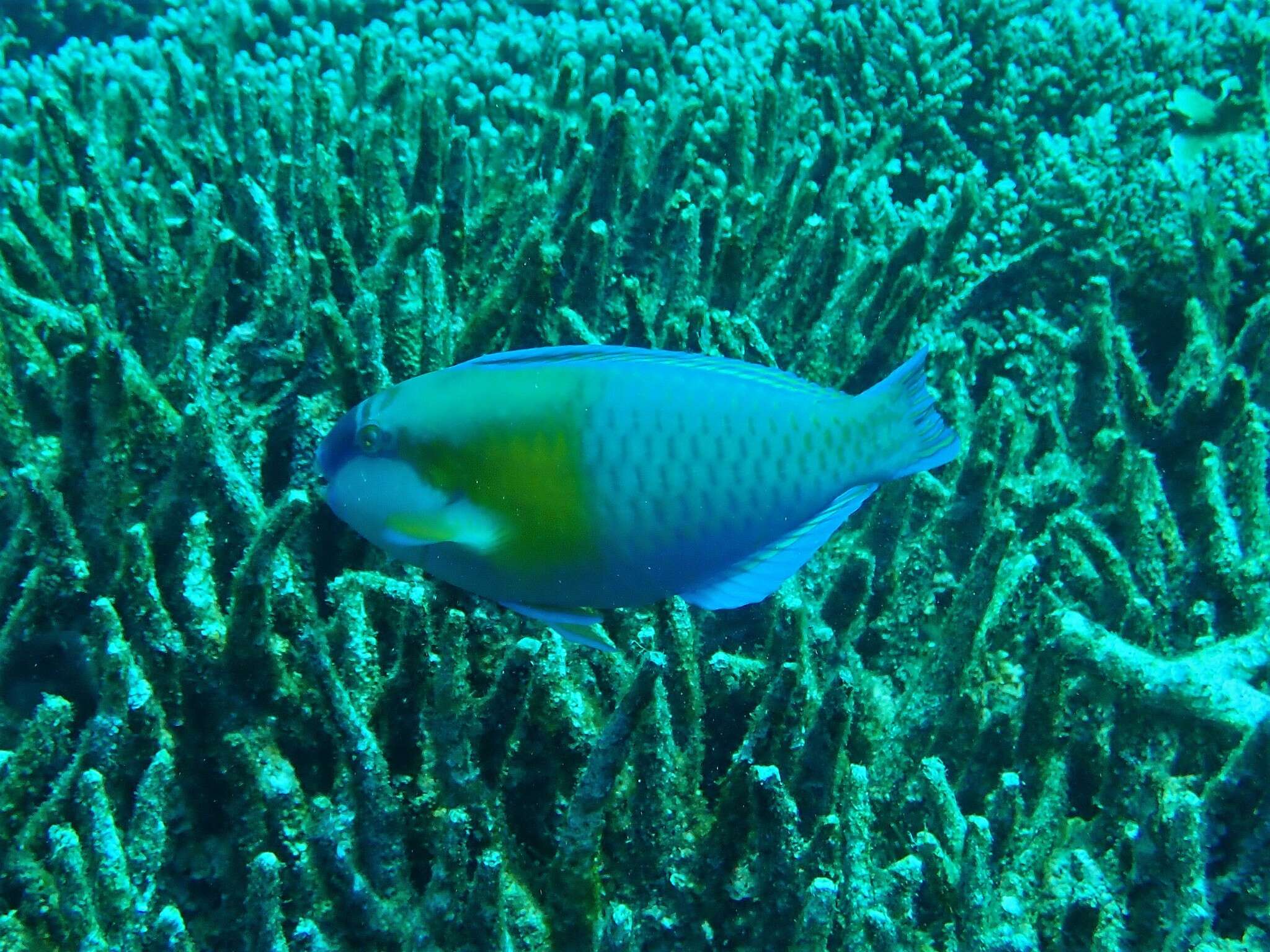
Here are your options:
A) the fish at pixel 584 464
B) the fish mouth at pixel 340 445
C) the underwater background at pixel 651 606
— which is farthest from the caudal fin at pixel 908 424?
the fish mouth at pixel 340 445

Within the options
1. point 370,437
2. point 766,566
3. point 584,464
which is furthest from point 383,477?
point 766,566

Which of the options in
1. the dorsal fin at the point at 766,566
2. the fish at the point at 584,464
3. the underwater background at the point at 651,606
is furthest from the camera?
the underwater background at the point at 651,606

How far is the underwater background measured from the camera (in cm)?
166

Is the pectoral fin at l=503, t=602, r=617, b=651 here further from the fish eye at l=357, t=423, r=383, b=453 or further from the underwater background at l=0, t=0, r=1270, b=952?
the fish eye at l=357, t=423, r=383, b=453

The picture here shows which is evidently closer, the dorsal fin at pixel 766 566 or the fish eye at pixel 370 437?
the fish eye at pixel 370 437

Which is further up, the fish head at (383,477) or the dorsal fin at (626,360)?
the dorsal fin at (626,360)

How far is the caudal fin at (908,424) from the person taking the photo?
1.52 metres

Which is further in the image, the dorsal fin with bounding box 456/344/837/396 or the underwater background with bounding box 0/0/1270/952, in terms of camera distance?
the underwater background with bounding box 0/0/1270/952

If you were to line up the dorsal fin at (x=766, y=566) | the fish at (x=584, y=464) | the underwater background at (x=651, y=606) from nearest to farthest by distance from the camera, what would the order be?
the fish at (x=584, y=464) → the dorsal fin at (x=766, y=566) → the underwater background at (x=651, y=606)

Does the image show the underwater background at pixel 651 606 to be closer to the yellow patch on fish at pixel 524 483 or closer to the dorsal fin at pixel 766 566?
the dorsal fin at pixel 766 566

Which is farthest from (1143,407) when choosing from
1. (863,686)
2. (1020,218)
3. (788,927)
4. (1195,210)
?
(788,927)

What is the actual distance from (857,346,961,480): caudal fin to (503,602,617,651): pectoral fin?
24.1 inches

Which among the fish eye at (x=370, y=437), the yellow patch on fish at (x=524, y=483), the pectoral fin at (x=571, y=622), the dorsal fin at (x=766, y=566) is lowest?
the pectoral fin at (x=571, y=622)

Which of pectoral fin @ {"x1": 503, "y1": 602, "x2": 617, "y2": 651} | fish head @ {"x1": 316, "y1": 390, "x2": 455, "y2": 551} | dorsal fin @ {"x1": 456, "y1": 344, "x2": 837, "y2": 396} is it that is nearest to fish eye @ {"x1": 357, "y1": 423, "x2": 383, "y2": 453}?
fish head @ {"x1": 316, "y1": 390, "x2": 455, "y2": 551}
